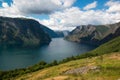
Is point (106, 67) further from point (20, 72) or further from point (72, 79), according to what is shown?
point (20, 72)

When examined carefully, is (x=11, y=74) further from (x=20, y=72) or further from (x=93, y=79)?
(x=93, y=79)

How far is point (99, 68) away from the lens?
109062mm

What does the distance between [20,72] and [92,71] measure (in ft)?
300

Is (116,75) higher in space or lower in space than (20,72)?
lower

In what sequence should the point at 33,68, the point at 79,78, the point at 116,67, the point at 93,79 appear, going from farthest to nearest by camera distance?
the point at 33,68 → the point at 116,67 → the point at 79,78 → the point at 93,79

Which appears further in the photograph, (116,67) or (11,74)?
(11,74)

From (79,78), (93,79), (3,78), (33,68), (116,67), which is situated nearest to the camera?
(93,79)

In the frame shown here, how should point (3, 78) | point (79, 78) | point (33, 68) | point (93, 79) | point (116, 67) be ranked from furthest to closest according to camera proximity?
point (33, 68) < point (3, 78) < point (116, 67) < point (79, 78) < point (93, 79)

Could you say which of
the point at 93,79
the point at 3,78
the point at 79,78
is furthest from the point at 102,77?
the point at 3,78

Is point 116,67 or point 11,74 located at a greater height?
point 11,74

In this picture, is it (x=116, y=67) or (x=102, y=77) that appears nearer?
(x=102, y=77)

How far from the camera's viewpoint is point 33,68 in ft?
643

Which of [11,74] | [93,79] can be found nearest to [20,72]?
[11,74]

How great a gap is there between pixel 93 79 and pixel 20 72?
104m
